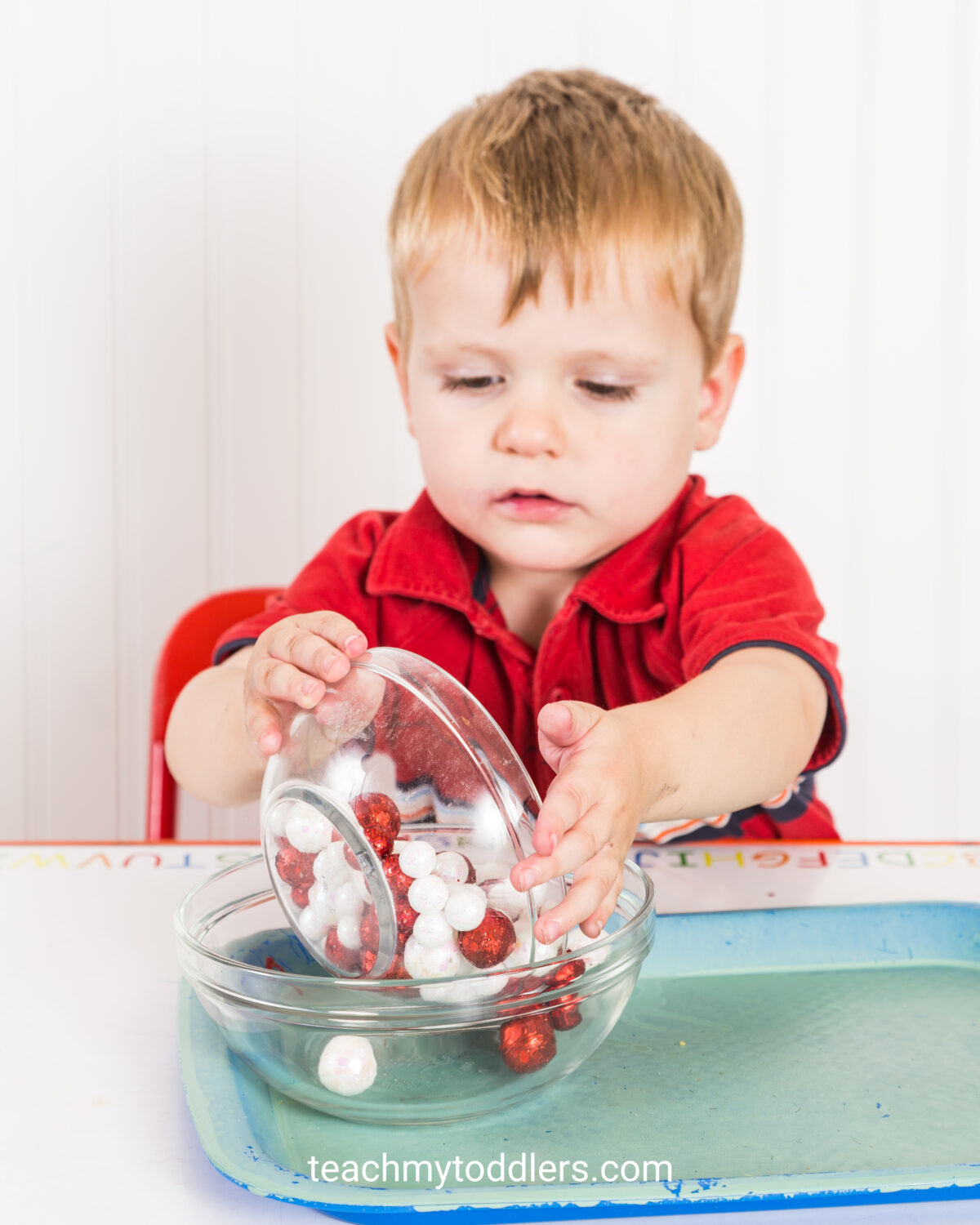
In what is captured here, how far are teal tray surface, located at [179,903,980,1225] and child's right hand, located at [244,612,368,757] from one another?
0.10 m

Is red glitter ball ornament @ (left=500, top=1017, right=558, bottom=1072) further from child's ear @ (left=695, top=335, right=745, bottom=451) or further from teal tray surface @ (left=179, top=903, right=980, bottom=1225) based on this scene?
child's ear @ (left=695, top=335, right=745, bottom=451)

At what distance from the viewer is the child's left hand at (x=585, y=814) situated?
38 cm

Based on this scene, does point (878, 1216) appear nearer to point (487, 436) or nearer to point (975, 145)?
point (487, 436)

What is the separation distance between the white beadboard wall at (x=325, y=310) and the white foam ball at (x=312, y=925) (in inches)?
44.4

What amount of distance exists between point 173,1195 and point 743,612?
0.51 metres

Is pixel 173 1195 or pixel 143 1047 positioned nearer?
pixel 173 1195

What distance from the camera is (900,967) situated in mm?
569

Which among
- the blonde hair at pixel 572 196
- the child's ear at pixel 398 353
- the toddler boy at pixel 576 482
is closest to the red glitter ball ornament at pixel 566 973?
the toddler boy at pixel 576 482

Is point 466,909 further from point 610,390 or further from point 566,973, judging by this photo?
point 610,390

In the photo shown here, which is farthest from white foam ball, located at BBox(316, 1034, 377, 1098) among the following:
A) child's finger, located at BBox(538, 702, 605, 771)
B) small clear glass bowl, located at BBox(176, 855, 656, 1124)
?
child's finger, located at BBox(538, 702, 605, 771)

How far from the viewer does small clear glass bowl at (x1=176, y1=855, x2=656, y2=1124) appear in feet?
1.23

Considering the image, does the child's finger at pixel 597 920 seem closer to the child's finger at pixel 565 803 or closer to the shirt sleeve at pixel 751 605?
the child's finger at pixel 565 803

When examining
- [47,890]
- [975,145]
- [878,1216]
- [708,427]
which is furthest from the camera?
[975,145]

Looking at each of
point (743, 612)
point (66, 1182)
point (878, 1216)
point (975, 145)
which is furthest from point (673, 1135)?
point (975, 145)
